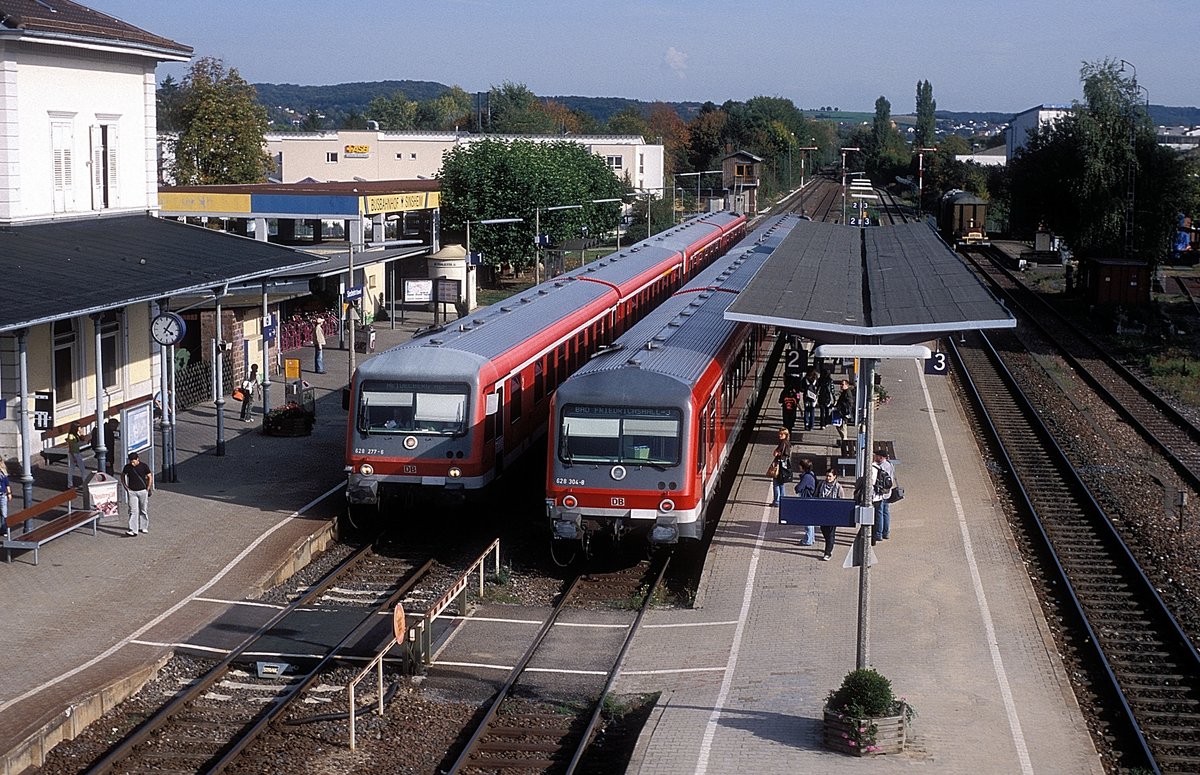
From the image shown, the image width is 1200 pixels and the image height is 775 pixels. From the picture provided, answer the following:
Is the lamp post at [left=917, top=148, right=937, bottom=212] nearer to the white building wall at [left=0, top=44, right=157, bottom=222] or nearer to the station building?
the white building wall at [left=0, top=44, right=157, bottom=222]

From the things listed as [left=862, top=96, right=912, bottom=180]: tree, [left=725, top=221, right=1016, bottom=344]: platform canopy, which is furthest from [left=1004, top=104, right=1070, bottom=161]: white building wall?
[left=725, top=221, right=1016, bottom=344]: platform canopy

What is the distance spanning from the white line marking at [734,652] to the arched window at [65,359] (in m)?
12.1

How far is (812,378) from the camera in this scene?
89.0 feet

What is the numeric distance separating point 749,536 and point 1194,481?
9257 mm

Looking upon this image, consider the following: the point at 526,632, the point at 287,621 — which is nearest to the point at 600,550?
the point at 526,632

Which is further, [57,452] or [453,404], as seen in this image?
[57,452]

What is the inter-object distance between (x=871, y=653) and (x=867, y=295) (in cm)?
1338

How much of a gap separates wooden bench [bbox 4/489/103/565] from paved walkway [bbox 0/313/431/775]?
323 mm

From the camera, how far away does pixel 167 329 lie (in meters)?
22.0

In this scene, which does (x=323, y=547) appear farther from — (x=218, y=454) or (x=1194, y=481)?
(x=1194, y=481)

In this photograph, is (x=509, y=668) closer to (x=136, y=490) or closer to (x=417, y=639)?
(x=417, y=639)

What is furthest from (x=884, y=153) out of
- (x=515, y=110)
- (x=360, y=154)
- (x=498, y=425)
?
(x=498, y=425)

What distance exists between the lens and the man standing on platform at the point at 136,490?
18.5 m

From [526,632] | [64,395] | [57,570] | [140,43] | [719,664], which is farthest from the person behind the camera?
[140,43]
